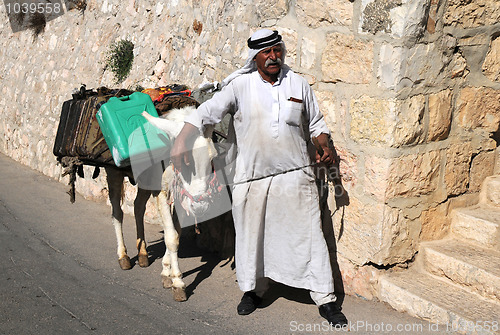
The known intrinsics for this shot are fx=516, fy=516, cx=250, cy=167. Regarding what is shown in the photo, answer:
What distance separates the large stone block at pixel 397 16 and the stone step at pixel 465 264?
153 cm

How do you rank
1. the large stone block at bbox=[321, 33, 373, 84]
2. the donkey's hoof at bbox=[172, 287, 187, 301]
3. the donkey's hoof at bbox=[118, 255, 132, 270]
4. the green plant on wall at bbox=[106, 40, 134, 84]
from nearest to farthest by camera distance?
the large stone block at bbox=[321, 33, 373, 84] < the donkey's hoof at bbox=[172, 287, 187, 301] < the donkey's hoof at bbox=[118, 255, 132, 270] < the green plant on wall at bbox=[106, 40, 134, 84]

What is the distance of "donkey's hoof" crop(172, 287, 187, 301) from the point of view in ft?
13.0

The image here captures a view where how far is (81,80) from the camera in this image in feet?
26.5

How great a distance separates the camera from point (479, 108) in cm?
390

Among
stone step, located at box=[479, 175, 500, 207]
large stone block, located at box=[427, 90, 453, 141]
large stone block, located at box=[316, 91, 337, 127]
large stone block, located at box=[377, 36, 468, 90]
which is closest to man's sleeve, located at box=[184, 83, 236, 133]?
large stone block, located at box=[316, 91, 337, 127]

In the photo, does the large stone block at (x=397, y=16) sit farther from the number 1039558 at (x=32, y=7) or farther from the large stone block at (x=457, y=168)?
the number 1039558 at (x=32, y=7)

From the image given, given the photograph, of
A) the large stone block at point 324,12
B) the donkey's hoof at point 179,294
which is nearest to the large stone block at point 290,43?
the large stone block at point 324,12

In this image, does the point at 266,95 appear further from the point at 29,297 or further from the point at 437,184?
the point at 29,297

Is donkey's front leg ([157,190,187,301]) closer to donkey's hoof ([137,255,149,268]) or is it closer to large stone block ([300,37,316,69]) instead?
donkey's hoof ([137,255,149,268])

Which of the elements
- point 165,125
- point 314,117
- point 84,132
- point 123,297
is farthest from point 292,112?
point 123,297

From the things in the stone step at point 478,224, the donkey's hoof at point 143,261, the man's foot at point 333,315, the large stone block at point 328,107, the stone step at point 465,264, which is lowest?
the donkey's hoof at point 143,261

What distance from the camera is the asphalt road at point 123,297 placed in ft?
11.5

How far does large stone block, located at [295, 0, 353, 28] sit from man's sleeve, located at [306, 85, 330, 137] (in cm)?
54

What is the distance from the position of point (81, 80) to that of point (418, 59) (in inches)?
236
